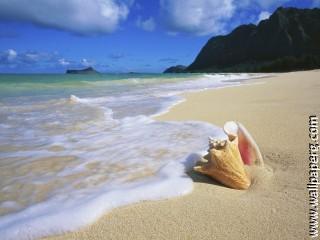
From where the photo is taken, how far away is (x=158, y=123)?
495 centimetres

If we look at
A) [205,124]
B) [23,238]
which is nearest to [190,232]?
[23,238]

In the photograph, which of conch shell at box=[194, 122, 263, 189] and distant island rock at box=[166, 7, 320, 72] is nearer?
conch shell at box=[194, 122, 263, 189]

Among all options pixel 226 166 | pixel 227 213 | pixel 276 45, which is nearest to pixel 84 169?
pixel 226 166

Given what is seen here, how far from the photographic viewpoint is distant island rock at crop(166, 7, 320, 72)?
59312mm

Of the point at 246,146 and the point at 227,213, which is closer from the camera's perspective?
the point at 227,213

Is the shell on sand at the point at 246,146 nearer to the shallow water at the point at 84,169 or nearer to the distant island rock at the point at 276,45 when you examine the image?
the shallow water at the point at 84,169

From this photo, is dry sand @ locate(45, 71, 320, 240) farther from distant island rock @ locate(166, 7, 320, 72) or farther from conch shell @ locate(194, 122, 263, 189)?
distant island rock @ locate(166, 7, 320, 72)

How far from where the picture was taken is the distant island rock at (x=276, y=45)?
59312mm

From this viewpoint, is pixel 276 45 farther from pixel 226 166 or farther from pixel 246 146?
pixel 226 166

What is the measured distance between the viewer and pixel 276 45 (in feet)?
259

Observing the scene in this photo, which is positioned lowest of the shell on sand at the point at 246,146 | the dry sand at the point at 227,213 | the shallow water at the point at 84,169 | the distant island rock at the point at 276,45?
the dry sand at the point at 227,213

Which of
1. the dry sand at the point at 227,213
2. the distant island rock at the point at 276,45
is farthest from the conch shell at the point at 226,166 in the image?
the distant island rock at the point at 276,45

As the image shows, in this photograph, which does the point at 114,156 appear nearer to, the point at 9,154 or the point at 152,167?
the point at 152,167

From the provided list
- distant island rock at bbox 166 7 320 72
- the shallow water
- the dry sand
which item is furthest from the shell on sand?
distant island rock at bbox 166 7 320 72
